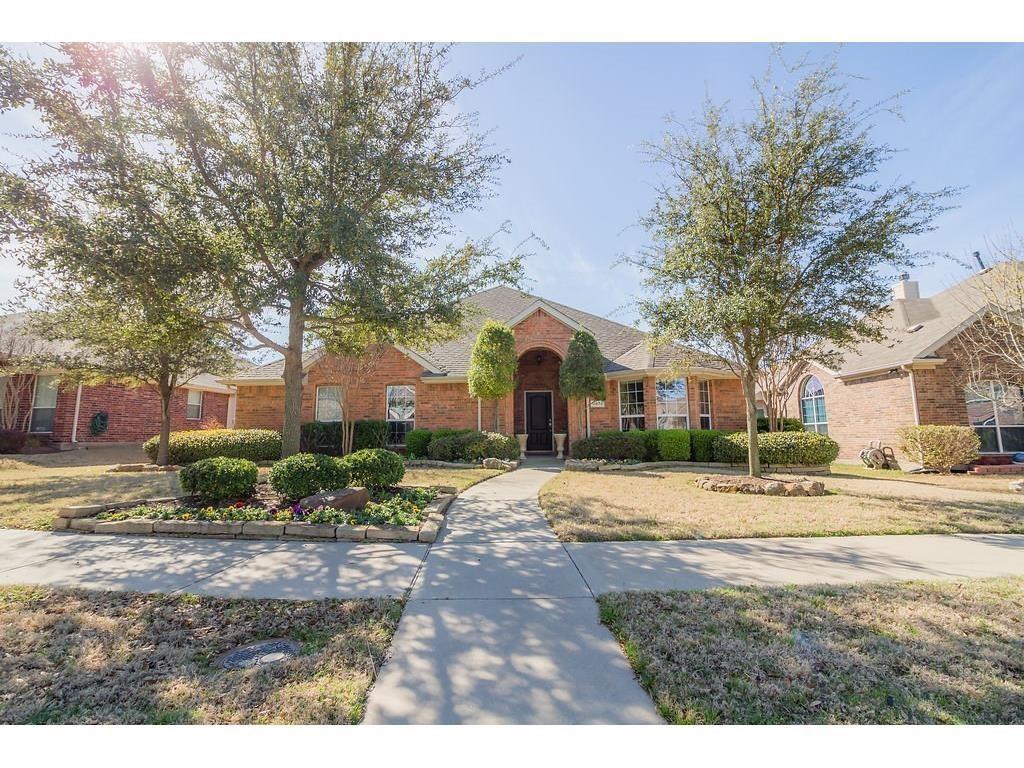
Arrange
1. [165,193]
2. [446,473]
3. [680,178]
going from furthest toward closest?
1. [446,473]
2. [680,178]
3. [165,193]

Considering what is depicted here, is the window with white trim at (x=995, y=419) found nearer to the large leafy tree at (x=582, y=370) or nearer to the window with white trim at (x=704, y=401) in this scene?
the window with white trim at (x=704, y=401)

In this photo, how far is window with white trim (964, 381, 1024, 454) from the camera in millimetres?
13695

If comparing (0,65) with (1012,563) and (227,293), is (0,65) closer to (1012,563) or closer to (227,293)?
(227,293)

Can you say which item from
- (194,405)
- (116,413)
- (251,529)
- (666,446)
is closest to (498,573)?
(251,529)

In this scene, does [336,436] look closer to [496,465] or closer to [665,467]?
[496,465]

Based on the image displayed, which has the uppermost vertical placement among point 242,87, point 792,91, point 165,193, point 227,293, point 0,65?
point 792,91

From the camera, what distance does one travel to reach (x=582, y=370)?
48.2ft

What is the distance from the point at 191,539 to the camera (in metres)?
5.29

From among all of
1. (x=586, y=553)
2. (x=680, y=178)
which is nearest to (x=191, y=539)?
(x=586, y=553)

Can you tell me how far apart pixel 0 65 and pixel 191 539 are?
21.0 feet

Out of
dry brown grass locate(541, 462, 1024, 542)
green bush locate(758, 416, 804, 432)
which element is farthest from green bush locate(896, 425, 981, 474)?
dry brown grass locate(541, 462, 1024, 542)

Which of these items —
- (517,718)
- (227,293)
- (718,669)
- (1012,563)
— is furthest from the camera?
(227,293)

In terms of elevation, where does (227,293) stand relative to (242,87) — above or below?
below

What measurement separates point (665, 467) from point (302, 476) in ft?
34.6
